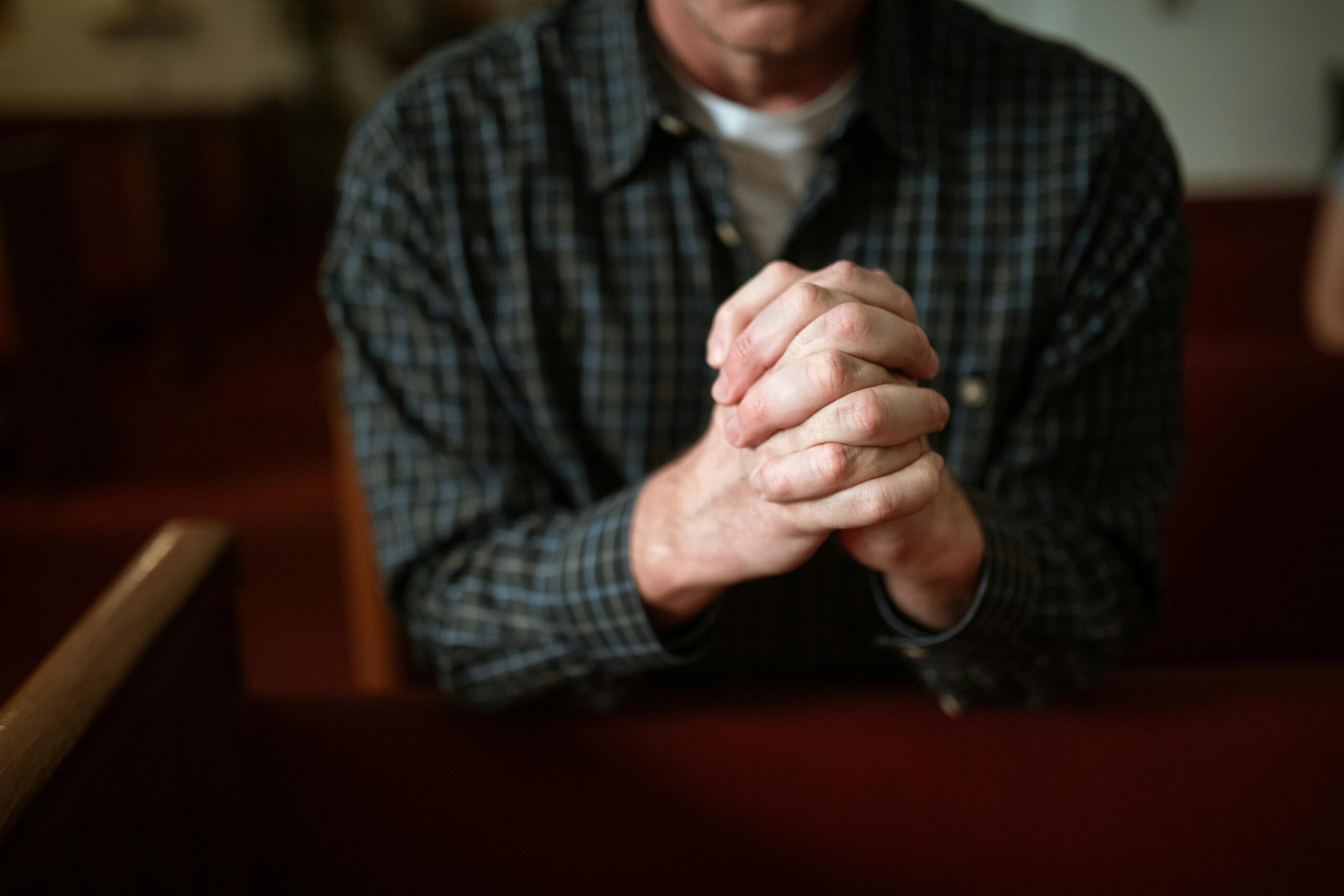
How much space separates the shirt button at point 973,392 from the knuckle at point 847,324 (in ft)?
1.33

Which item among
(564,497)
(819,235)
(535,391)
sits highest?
(819,235)

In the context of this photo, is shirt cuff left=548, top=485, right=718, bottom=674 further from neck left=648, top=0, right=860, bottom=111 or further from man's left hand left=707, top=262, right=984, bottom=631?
neck left=648, top=0, right=860, bottom=111

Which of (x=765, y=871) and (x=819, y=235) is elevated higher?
(x=819, y=235)

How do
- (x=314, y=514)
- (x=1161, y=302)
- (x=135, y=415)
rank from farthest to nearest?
(x=135, y=415) < (x=314, y=514) < (x=1161, y=302)

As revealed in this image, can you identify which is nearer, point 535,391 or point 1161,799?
point 1161,799

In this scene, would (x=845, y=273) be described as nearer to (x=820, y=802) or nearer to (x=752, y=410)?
(x=752, y=410)

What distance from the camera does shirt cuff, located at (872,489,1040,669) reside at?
0.90 m

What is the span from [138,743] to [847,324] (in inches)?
22.3

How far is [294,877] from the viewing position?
94cm

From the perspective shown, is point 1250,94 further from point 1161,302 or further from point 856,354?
point 856,354

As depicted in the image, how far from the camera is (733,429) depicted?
772mm

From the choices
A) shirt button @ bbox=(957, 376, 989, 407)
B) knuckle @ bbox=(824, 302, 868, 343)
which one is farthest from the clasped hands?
shirt button @ bbox=(957, 376, 989, 407)

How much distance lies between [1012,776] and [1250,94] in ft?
14.2

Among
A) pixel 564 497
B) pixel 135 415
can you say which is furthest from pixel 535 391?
pixel 135 415
